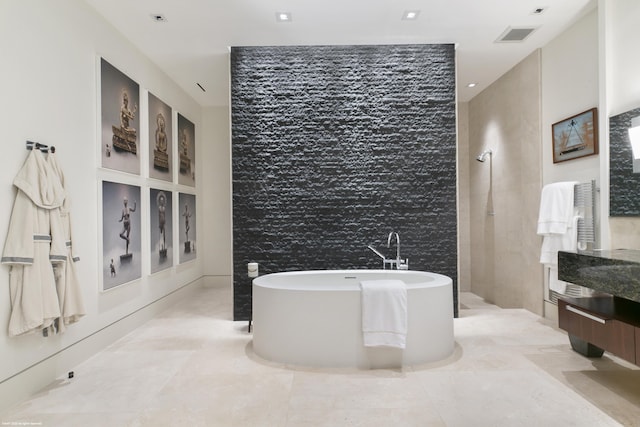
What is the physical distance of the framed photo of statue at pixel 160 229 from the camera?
15.3ft

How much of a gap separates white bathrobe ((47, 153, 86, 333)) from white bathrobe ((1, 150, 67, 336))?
11 cm

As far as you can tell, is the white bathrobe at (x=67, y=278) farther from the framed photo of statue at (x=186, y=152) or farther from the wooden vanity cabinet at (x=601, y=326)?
the wooden vanity cabinet at (x=601, y=326)

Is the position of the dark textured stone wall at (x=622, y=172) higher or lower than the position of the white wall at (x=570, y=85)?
lower

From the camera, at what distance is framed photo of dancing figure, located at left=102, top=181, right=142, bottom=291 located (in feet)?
12.0

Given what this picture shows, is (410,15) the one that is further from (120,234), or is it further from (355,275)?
(120,234)

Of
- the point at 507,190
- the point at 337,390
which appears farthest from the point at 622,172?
the point at 337,390

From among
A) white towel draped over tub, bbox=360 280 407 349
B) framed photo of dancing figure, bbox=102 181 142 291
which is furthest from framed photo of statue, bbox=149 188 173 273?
white towel draped over tub, bbox=360 280 407 349

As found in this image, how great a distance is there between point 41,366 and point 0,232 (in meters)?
0.98

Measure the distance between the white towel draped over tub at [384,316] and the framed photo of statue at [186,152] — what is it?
11.9ft

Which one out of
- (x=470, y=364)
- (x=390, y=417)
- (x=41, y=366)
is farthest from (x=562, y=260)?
(x=41, y=366)

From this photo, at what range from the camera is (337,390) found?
2674 millimetres

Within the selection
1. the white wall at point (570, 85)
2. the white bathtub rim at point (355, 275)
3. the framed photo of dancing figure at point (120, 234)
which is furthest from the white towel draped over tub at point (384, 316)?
the framed photo of dancing figure at point (120, 234)

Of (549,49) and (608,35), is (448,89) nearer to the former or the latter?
(549,49)

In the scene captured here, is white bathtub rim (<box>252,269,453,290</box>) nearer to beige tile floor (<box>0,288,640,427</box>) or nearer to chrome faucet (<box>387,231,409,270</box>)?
chrome faucet (<box>387,231,409,270</box>)
